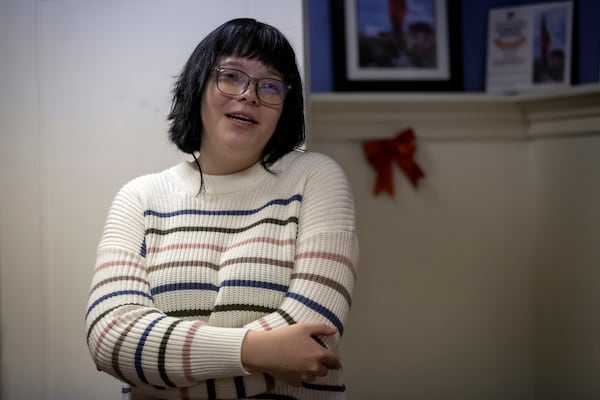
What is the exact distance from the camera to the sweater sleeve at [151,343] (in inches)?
A: 40.6

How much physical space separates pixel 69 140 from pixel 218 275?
64 centimetres

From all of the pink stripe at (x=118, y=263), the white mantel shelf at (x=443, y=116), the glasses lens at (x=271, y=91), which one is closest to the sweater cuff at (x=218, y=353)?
the pink stripe at (x=118, y=263)

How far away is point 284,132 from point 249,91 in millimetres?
159

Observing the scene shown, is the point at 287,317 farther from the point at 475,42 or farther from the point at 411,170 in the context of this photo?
the point at 475,42

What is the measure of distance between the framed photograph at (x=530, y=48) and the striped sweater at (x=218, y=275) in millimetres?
1149

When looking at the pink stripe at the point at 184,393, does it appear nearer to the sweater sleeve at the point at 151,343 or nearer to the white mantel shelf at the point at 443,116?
the sweater sleeve at the point at 151,343

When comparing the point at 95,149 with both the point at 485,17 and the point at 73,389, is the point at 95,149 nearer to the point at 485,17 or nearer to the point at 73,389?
the point at 73,389

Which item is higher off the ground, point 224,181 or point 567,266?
point 224,181

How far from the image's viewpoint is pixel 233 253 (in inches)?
45.4

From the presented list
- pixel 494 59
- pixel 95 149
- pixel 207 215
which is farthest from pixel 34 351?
pixel 494 59

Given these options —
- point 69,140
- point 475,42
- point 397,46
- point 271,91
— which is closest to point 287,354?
point 271,91

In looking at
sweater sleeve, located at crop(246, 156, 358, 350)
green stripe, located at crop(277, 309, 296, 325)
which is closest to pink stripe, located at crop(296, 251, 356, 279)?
sweater sleeve, located at crop(246, 156, 358, 350)

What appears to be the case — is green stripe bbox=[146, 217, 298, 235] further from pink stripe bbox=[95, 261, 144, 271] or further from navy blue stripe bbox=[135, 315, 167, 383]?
navy blue stripe bbox=[135, 315, 167, 383]

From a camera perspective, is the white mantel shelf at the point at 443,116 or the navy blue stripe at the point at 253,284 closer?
the navy blue stripe at the point at 253,284
